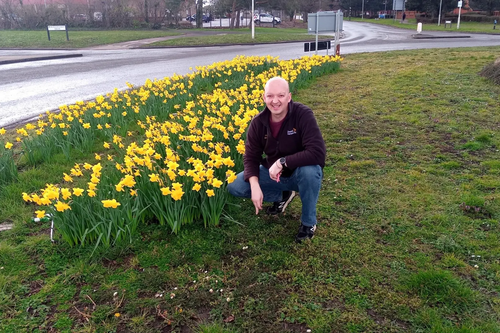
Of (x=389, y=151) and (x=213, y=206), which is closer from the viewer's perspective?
(x=213, y=206)

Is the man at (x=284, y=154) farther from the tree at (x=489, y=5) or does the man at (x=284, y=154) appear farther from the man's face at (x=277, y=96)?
the tree at (x=489, y=5)

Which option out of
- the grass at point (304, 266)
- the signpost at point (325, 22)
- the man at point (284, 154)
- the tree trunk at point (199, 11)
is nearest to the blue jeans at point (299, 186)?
the man at point (284, 154)

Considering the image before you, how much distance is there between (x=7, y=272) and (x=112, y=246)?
783mm

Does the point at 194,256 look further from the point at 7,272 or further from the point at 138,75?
the point at 138,75

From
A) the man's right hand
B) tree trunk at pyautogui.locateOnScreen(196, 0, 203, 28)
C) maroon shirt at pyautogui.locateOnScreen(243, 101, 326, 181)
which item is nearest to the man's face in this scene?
maroon shirt at pyautogui.locateOnScreen(243, 101, 326, 181)

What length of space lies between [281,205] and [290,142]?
79 centimetres

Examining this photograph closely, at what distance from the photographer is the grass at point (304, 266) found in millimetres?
2408

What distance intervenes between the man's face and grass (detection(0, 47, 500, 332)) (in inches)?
43.6

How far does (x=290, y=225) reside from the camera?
3449mm

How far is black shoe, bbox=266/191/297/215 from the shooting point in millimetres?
3658

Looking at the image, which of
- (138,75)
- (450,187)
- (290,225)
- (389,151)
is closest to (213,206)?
(290,225)

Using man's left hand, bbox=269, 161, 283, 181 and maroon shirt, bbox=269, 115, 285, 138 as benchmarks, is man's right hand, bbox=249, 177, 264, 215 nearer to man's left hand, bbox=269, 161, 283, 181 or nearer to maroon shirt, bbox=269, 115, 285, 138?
man's left hand, bbox=269, 161, 283, 181

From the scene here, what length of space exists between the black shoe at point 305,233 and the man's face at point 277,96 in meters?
1.02

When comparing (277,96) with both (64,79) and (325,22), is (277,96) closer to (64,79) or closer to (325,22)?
(325,22)
